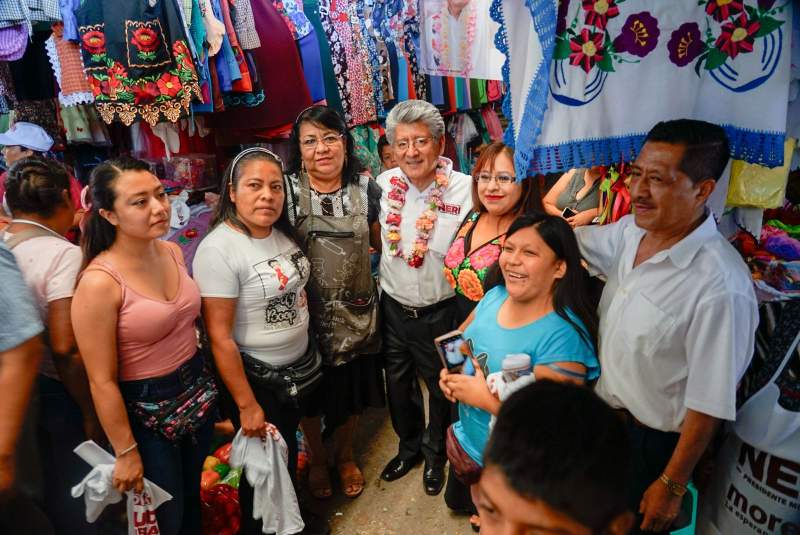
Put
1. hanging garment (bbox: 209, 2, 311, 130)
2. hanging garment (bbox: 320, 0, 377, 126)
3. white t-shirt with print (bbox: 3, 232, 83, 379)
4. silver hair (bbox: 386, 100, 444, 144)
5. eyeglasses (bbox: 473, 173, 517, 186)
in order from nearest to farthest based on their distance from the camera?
1. white t-shirt with print (bbox: 3, 232, 83, 379)
2. eyeglasses (bbox: 473, 173, 517, 186)
3. silver hair (bbox: 386, 100, 444, 144)
4. hanging garment (bbox: 209, 2, 311, 130)
5. hanging garment (bbox: 320, 0, 377, 126)

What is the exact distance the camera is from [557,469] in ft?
3.00

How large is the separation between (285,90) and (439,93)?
6.82 feet

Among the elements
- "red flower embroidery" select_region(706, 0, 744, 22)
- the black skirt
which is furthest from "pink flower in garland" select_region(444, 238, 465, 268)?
"red flower embroidery" select_region(706, 0, 744, 22)

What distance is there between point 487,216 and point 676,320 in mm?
1164

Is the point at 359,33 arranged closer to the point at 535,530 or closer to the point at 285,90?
the point at 285,90

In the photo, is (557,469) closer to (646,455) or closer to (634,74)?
(646,455)

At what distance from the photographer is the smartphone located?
1983mm

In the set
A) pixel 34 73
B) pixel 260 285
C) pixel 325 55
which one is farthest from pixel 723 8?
pixel 34 73

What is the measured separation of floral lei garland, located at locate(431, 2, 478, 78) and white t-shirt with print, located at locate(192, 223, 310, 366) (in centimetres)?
198

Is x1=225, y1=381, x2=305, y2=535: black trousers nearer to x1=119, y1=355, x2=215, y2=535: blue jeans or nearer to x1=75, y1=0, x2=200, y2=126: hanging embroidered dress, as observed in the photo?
x1=119, y1=355, x2=215, y2=535: blue jeans

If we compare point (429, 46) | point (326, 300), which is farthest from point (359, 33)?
point (326, 300)

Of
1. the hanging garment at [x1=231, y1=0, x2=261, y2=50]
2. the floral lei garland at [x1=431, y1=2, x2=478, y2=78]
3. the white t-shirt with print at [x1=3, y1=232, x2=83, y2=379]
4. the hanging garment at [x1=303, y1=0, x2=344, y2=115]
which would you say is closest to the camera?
the white t-shirt with print at [x1=3, y1=232, x2=83, y2=379]

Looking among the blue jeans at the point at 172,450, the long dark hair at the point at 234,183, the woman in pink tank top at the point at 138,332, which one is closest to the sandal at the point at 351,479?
the blue jeans at the point at 172,450

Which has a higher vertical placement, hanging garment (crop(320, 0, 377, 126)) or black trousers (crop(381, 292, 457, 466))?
hanging garment (crop(320, 0, 377, 126))
